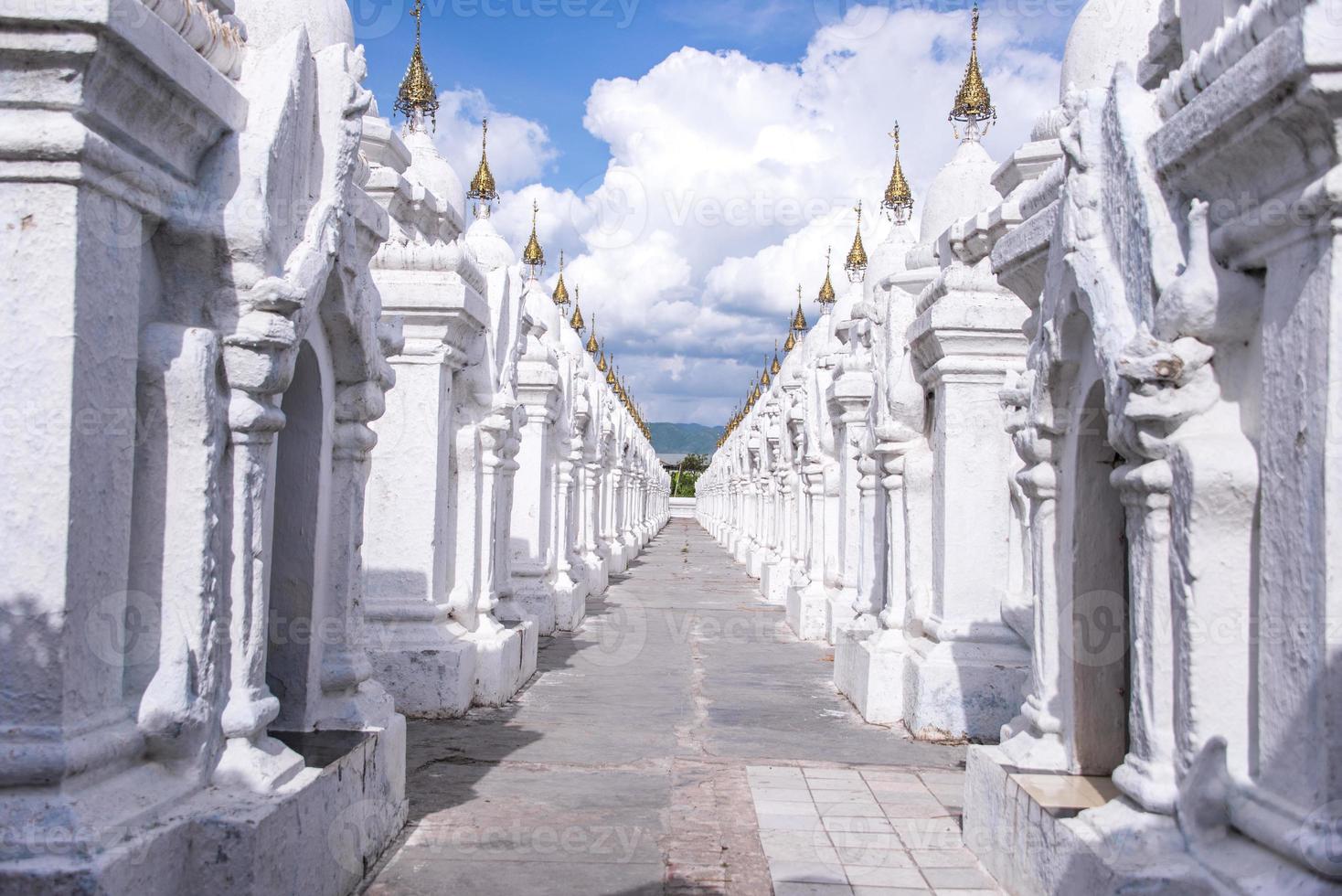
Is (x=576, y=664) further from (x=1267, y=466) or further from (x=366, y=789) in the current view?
(x=1267, y=466)

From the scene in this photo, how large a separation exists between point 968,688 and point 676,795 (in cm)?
220

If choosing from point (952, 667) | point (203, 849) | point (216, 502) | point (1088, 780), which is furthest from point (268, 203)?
point (952, 667)

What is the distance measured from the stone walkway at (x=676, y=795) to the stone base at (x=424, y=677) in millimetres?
144

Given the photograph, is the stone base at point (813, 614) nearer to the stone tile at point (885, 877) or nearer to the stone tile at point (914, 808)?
the stone tile at point (914, 808)

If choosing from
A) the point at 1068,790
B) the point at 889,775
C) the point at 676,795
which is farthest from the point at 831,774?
the point at 1068,790

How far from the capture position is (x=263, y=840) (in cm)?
368

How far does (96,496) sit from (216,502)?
0.46m

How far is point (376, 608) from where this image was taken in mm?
7672

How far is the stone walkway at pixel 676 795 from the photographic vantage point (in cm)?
492

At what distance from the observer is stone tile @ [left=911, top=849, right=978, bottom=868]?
5078 millimetres

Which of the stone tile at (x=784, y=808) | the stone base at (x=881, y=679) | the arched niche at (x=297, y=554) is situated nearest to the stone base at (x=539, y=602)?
the stone base at (x=881, y=679)

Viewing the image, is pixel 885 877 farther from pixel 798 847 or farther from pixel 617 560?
pixel 617 560

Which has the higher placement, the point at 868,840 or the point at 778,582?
the point at 778,582

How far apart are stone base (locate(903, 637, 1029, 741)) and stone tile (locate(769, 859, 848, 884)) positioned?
2.57m
